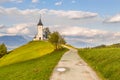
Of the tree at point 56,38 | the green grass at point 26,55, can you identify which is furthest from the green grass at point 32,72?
the tree at point 56,38

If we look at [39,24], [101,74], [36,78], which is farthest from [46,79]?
[39,24]

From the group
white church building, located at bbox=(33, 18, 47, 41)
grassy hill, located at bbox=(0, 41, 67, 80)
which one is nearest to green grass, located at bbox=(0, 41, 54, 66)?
grassy hill, located at bbox=(0, 41, 67, 80)

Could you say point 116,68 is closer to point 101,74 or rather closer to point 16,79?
point 101,74

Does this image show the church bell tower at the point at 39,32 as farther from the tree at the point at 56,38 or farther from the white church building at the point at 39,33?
the tree at the point at 56,38

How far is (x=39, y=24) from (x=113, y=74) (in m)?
164

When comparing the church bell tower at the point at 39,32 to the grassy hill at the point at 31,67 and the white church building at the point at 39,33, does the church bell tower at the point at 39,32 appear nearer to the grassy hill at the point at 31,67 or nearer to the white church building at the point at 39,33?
the white church building at the point at 39,33

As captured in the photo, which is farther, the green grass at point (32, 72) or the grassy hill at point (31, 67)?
the grassy hill at point (31, 67)

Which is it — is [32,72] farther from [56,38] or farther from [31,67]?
[56,38]

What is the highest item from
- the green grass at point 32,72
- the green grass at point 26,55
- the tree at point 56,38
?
the tree at point 56,38

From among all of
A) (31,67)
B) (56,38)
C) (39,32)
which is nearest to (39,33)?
(39,32)

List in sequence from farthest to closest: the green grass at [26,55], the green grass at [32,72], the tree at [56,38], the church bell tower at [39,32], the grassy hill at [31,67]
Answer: the church bell tower at [39,32] → the tree at [56,38] → the green grass at [26,55] → the grassy hill at [31,67] → the green grass at [32,72]

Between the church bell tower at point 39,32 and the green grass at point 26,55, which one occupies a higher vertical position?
the church bell tower at point 39,32

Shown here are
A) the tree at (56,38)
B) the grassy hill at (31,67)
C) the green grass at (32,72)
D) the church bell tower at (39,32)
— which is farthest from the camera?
the church bell tower at (39,32)

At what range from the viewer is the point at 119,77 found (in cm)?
3512
